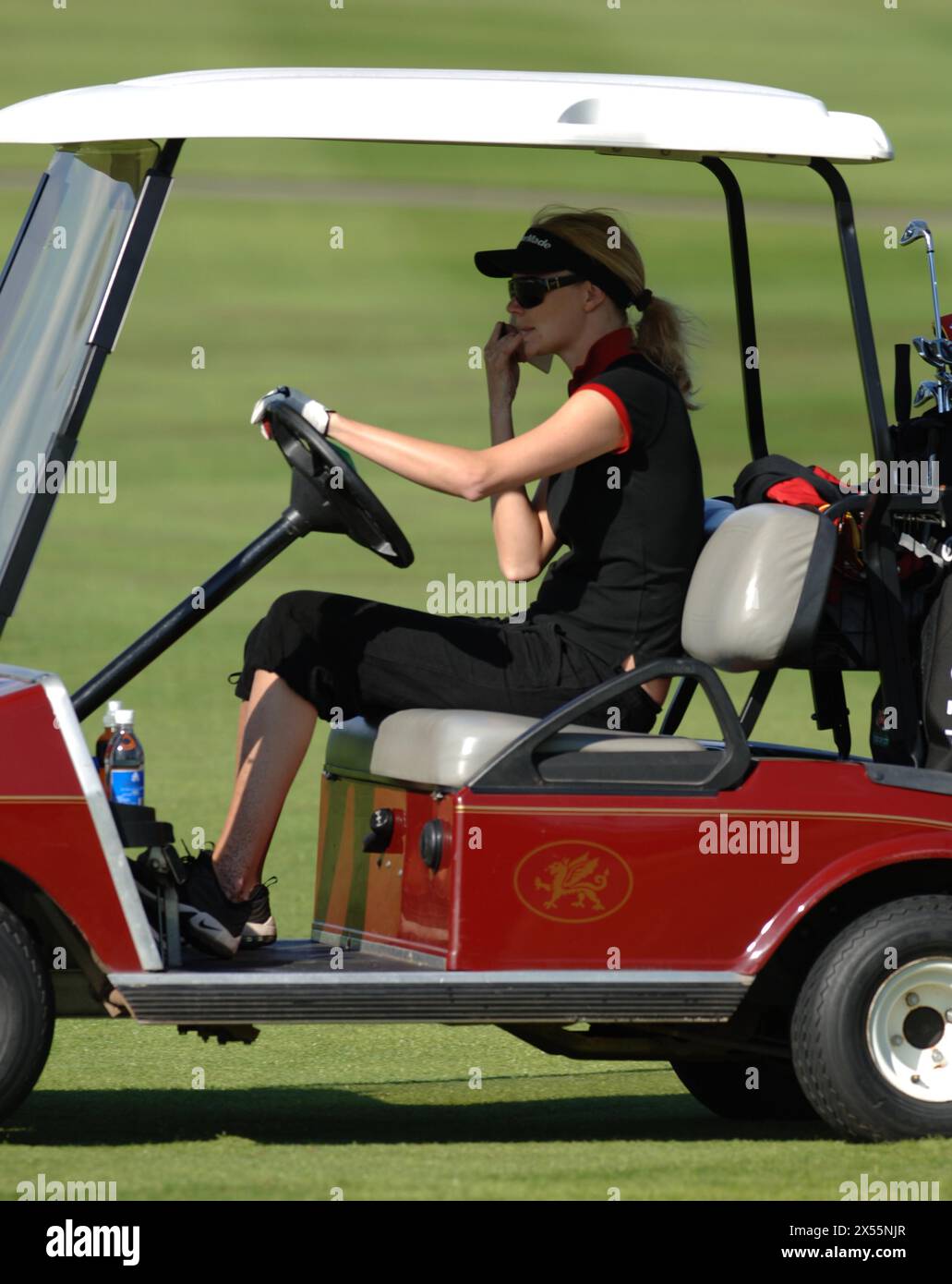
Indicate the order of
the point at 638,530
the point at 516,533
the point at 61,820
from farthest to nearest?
the point at 516,533 < the point at 638,530 < the point at 61,820

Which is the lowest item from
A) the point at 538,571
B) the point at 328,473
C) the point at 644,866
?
the point at 644,866

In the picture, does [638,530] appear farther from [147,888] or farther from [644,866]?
[147,888]

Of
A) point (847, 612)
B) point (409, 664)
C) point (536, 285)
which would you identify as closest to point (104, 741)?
point (409, 664)

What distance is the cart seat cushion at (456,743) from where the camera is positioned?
171 inches

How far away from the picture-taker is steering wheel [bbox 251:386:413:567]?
4285 mm

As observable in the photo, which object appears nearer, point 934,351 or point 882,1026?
point 882,1026

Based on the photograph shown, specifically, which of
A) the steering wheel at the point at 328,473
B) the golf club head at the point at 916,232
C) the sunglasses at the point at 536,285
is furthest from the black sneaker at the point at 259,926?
the golf club head at the point at 916,232

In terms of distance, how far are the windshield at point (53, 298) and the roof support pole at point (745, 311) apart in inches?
60.5

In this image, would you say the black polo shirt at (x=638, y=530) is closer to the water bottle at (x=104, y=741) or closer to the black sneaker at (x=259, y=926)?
the black sneaker at (x=259, y=926)

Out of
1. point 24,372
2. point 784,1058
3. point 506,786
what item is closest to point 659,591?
point 506,786

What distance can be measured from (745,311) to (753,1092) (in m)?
1.78

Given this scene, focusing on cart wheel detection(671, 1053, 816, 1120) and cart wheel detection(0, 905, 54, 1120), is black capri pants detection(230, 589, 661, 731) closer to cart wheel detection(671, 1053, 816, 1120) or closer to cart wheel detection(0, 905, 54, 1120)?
cart wheel detection(0, 905, 54, 1120)

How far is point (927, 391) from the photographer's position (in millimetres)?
4938
